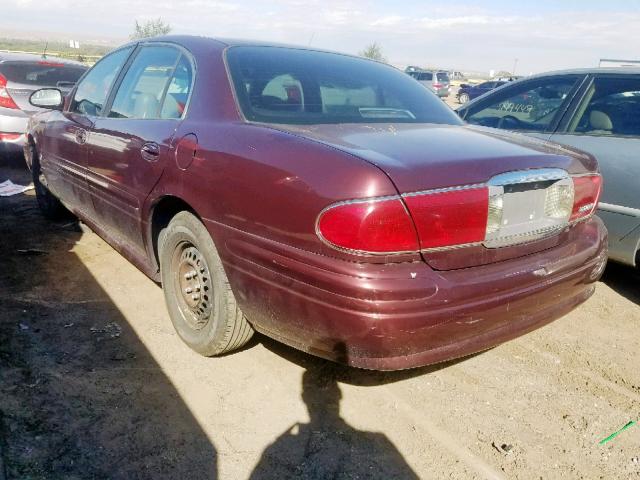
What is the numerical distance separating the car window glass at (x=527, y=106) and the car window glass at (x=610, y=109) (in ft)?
0.64

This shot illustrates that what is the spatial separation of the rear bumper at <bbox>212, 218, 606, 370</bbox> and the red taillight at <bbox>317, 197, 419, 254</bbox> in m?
0.08

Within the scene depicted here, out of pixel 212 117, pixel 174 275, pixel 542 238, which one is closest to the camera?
pixel 542 238

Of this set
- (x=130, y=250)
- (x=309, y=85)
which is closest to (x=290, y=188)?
(x=309, y=85)

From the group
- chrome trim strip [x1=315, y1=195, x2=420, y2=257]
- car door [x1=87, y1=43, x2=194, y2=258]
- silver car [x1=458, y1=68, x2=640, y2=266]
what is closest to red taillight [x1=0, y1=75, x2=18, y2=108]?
car door [x1=87, y1=43, x2=194, y2=258]

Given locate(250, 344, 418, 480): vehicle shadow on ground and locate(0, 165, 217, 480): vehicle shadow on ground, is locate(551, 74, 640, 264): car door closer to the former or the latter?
locate(250, 344, 418, 480): vehicle shadow on ground

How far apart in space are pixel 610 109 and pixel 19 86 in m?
6.49

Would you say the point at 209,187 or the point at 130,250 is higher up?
the point at 209,187

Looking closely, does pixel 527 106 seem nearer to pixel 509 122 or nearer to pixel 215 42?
pixel 509 122

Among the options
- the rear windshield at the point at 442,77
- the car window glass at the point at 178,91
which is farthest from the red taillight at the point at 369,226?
the rear windshield at the point at 442,77

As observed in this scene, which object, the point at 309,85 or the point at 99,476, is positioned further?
the point at 309,85

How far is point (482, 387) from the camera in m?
2.67

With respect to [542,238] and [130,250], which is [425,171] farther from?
[130,250]

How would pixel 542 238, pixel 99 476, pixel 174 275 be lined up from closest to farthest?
pixel 99 476, pixel 542 238, pixel 174 275

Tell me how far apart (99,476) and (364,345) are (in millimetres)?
1085
